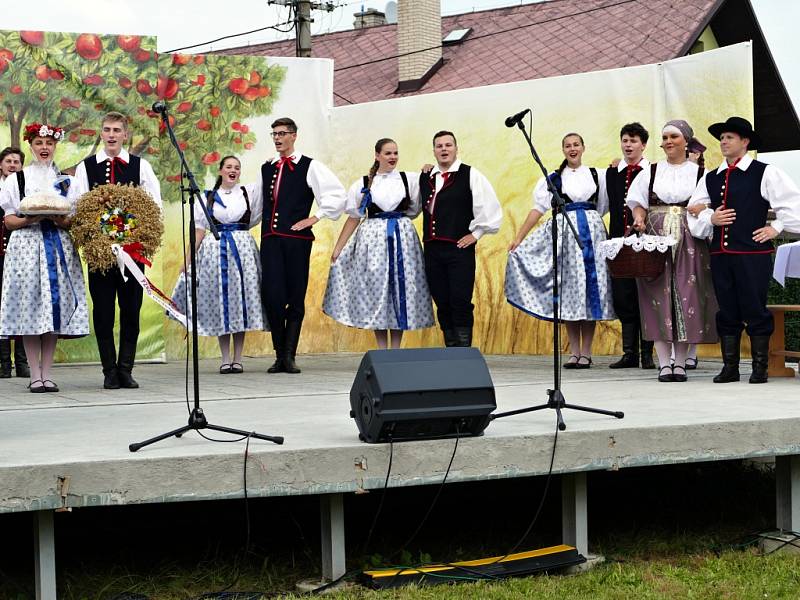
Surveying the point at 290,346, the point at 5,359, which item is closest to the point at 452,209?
the point at 290,346

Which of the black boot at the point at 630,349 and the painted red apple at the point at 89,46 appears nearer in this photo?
the black boot at the point at 630,349

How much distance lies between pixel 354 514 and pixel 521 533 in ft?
2.24

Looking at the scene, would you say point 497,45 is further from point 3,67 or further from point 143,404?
point 143,404

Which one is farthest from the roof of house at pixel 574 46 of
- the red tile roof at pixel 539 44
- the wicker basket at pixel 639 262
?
the wicker basket at pixel 639 262

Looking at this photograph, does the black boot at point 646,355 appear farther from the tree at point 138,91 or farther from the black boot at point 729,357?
the tree at point 138,91

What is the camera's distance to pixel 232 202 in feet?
24.9

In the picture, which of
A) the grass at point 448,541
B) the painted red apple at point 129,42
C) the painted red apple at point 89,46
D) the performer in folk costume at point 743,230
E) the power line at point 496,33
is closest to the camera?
the grass at point 448,541

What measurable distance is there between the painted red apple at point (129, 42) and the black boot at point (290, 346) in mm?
2673

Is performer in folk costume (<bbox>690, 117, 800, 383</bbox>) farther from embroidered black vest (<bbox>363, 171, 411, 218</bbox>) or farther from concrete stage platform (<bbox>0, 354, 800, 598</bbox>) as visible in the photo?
embroidered black vest (<bbox>363, 171, 411, 218</bbox>)

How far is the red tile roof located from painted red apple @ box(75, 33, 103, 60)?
318 inches

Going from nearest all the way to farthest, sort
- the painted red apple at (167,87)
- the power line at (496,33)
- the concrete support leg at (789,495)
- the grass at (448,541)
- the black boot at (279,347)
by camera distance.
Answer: the grass at (448,541) < the concrete support leg at (789,495) < the black boot at (279,347) < the painted red apple at (167,87) < the power line at (496,33)

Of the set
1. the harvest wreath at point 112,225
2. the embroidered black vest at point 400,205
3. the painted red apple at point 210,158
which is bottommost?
the harvest wreath at point 112,225

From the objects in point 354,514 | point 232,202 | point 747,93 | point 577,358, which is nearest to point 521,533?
point 354,514

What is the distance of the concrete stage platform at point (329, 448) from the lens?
11.3ft
